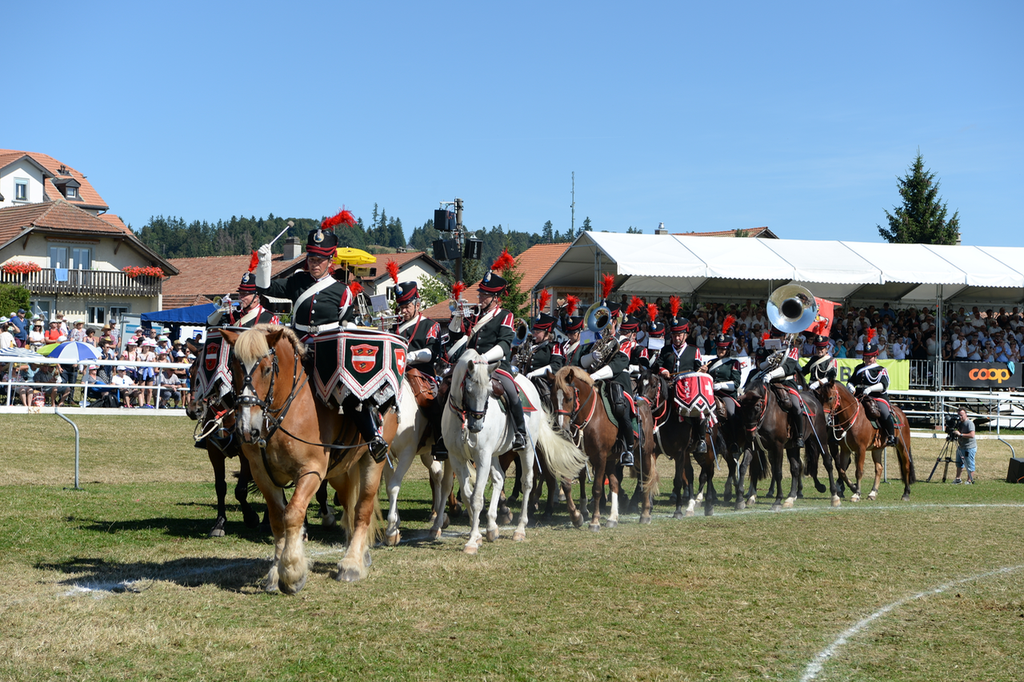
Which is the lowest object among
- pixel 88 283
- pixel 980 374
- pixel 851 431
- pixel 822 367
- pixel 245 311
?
pixel 851 431

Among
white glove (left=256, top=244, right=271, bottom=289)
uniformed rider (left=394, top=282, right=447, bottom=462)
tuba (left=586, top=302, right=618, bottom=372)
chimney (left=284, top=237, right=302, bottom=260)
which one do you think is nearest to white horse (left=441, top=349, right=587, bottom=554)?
uniformed rider (left=394, top=282, right=447, bottom=462)

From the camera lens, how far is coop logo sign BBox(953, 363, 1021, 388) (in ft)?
97.5

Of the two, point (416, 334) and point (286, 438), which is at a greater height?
point (416, 334)

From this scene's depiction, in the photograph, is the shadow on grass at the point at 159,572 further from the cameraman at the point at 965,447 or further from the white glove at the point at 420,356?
the cameraman at the point at 965,447

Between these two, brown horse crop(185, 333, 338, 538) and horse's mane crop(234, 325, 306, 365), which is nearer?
horse's mane crop(234, 325, 306, 365)

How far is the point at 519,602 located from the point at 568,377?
15.4ft

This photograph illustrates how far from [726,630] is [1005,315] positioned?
3072 centimetres

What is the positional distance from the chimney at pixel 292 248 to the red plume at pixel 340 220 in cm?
5683

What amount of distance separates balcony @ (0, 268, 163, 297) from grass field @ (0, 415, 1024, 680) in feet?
135

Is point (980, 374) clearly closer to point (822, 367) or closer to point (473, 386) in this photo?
point (822, 367)

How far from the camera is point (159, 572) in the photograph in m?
8.27

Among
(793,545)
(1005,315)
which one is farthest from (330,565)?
(1005,315)

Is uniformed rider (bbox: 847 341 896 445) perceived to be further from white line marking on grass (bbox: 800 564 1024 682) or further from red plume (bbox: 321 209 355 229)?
red plume (bbox: 321 209 355 229)

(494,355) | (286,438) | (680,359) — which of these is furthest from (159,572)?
(680,359)
